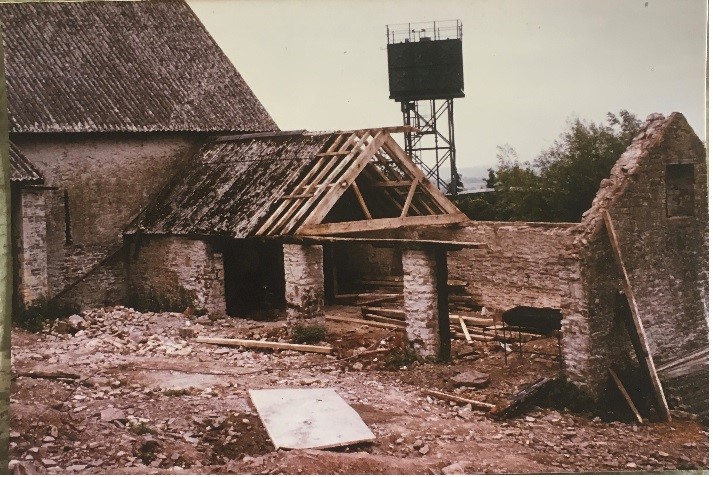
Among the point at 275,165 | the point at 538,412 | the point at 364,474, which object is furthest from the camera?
the point at 275,165

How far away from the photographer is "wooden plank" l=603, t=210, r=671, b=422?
10.3 metres

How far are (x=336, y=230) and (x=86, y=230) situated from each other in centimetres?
695

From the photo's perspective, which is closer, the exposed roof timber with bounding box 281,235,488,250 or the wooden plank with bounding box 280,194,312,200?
the exposed roof timber with bounding box 281,235,488,250

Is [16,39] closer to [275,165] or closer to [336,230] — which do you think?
[275,165]

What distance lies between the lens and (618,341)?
35.8ft

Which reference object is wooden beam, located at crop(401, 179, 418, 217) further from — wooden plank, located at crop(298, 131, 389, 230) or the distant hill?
the distant hill

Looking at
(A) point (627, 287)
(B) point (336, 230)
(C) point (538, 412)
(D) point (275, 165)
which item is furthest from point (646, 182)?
(D) point (275, 165)

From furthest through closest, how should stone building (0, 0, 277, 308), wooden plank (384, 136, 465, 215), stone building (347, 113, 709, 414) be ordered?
stone building (0, 0, 277, 308)
wooden plank (384, 136, 465, 215)
stone building (347, 113, 709, 414)

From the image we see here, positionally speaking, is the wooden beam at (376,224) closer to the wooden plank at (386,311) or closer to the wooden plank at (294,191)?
the wooden plank at (294,191)

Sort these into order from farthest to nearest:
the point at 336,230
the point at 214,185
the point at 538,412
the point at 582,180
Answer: the point at 582,180 → the point at 214,185 → the point at 336,230 → the point at 538,412

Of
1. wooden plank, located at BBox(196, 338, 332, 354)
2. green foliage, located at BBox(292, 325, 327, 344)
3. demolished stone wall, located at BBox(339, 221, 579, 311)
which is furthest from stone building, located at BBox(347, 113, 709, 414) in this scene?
green foliage, located at BBox(292, 325, 327, 344)

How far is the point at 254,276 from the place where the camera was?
57.7ft

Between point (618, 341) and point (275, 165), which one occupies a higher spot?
point (275, 165)

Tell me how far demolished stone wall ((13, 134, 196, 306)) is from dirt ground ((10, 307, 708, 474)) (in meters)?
4.22
